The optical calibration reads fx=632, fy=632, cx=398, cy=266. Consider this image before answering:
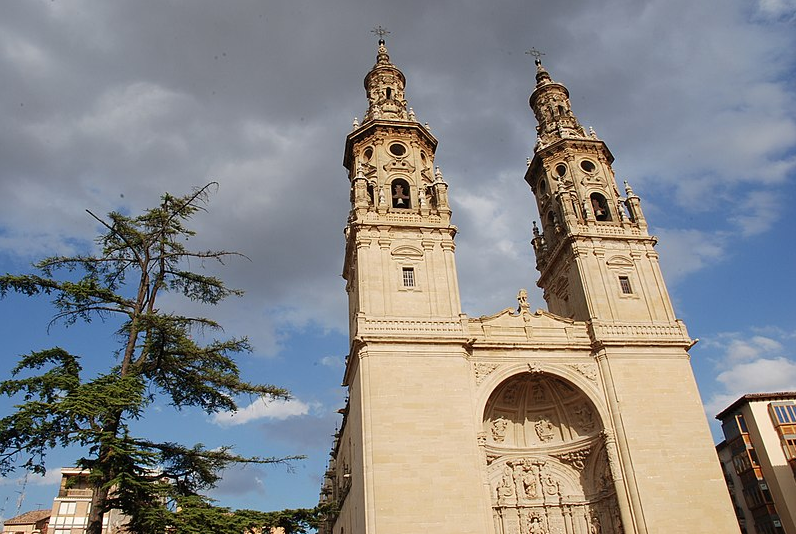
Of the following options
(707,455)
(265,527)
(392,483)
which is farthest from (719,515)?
(265,527)

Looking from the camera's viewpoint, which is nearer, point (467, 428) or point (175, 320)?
point (175, 320)

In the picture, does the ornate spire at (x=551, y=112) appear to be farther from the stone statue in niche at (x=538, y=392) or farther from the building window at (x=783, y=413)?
the building window at (x=783, y=413)

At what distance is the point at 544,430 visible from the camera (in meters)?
27.5

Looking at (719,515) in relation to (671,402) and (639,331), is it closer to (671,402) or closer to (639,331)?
(671,402)

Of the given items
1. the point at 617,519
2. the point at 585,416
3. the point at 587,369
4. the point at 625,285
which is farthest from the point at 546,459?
the point at 625,285

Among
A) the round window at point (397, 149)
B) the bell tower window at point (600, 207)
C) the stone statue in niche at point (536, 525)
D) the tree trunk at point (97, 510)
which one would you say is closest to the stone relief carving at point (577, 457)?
the stone statue in niche at point (536, 525)

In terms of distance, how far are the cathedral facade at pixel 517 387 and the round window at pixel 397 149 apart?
0.07 metres

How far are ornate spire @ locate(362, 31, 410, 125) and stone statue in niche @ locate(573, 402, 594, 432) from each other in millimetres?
17808

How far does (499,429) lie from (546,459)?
2.33 m

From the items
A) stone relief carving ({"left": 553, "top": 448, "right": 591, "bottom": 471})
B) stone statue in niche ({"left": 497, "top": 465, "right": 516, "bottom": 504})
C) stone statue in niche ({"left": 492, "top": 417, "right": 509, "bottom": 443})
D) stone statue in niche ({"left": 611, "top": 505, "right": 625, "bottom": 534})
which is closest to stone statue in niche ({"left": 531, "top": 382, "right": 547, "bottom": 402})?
stone statue in niche ({"left": 492, "top": 417, "right": 509, "bottom": 443})

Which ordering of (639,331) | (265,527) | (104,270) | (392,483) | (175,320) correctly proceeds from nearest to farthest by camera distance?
(265,527), (175,320), (104,270), (392,483), (639,331)

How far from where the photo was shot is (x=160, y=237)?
20125mm

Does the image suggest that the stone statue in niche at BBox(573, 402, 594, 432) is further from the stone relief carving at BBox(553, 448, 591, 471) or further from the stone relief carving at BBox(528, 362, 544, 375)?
the stone relief carving at BBox(528, 362, 544, 375)

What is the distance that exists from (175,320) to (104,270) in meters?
3.24
